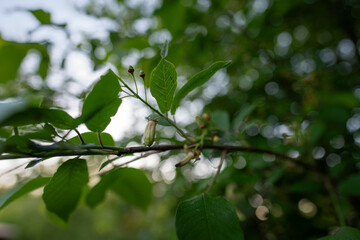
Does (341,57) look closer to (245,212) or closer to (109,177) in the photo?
(245,212)

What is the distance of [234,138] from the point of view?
0.68m

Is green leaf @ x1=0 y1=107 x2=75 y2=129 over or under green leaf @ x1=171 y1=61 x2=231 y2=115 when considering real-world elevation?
under

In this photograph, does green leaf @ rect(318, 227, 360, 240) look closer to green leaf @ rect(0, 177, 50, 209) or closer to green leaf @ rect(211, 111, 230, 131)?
green leaf @ rect(211, 111, 230, 131)

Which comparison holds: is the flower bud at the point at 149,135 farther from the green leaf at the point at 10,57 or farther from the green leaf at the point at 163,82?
the green leaf at the point at 10,57

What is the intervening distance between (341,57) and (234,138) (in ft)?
4.84

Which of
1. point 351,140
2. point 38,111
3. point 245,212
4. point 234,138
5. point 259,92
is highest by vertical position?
point 38,111

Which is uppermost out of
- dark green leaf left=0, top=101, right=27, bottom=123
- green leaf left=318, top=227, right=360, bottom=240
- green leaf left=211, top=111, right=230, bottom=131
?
dark green leaf left=0, top=101, right=27, bottom=123

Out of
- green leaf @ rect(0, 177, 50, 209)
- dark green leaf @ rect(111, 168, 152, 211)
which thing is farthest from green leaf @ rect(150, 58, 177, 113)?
green leaf @ rect(0, 177, 50, 209)

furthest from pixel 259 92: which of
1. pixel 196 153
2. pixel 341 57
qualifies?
pixel 196 153

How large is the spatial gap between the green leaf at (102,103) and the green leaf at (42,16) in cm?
64

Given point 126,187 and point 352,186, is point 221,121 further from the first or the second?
point 352,186

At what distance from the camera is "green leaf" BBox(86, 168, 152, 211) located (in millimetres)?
606

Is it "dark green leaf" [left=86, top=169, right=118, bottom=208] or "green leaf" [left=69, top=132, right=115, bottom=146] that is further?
"dark green leaf" [left=86, top=169, right=118, bottom=208]

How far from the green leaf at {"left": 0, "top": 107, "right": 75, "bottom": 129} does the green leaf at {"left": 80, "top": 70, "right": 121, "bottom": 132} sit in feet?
0.09
